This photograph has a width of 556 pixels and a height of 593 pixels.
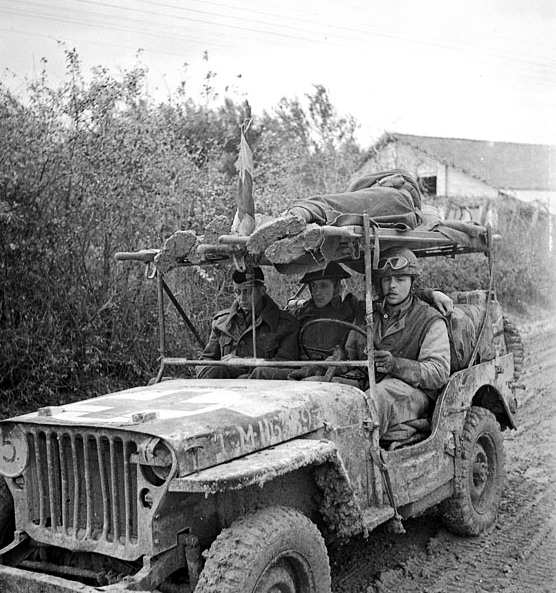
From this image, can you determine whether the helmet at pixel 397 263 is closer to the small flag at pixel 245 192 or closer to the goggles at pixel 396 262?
the goggles at pixel 396 262

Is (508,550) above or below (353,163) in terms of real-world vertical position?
below

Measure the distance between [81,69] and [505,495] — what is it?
20.0 ft

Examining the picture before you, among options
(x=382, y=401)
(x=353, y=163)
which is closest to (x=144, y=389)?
(x=382, y=401)

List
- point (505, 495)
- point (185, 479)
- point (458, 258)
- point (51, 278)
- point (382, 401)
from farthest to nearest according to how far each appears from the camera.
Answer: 1. point (458, 258)
2. point (51, 278)
3. point (505, 495)
4. point (382, 401)
5. point (185, 479)

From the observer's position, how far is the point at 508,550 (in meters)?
5.24

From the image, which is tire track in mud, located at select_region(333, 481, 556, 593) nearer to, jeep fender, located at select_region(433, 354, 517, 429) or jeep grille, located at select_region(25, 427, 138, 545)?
jeep fender, located at select_region(433, 354, 517, 429)

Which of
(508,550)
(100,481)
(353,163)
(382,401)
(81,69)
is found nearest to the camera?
(100,481)

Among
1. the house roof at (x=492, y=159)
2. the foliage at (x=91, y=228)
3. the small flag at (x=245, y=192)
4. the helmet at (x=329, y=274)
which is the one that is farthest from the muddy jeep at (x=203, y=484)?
the house roof at (x=492, y=159)

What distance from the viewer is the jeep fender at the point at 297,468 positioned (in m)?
3.21

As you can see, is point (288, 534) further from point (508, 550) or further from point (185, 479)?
point (508, 550)

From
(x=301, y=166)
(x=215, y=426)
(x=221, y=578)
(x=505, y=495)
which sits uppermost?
(x=301, y=166)

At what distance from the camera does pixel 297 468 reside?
142 inches

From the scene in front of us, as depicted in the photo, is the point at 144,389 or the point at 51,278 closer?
the point at 144,389


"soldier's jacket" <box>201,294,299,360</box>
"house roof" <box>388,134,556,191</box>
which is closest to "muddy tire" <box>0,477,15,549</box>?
"soldier's jacket" <box>201,294,299,360</box>
